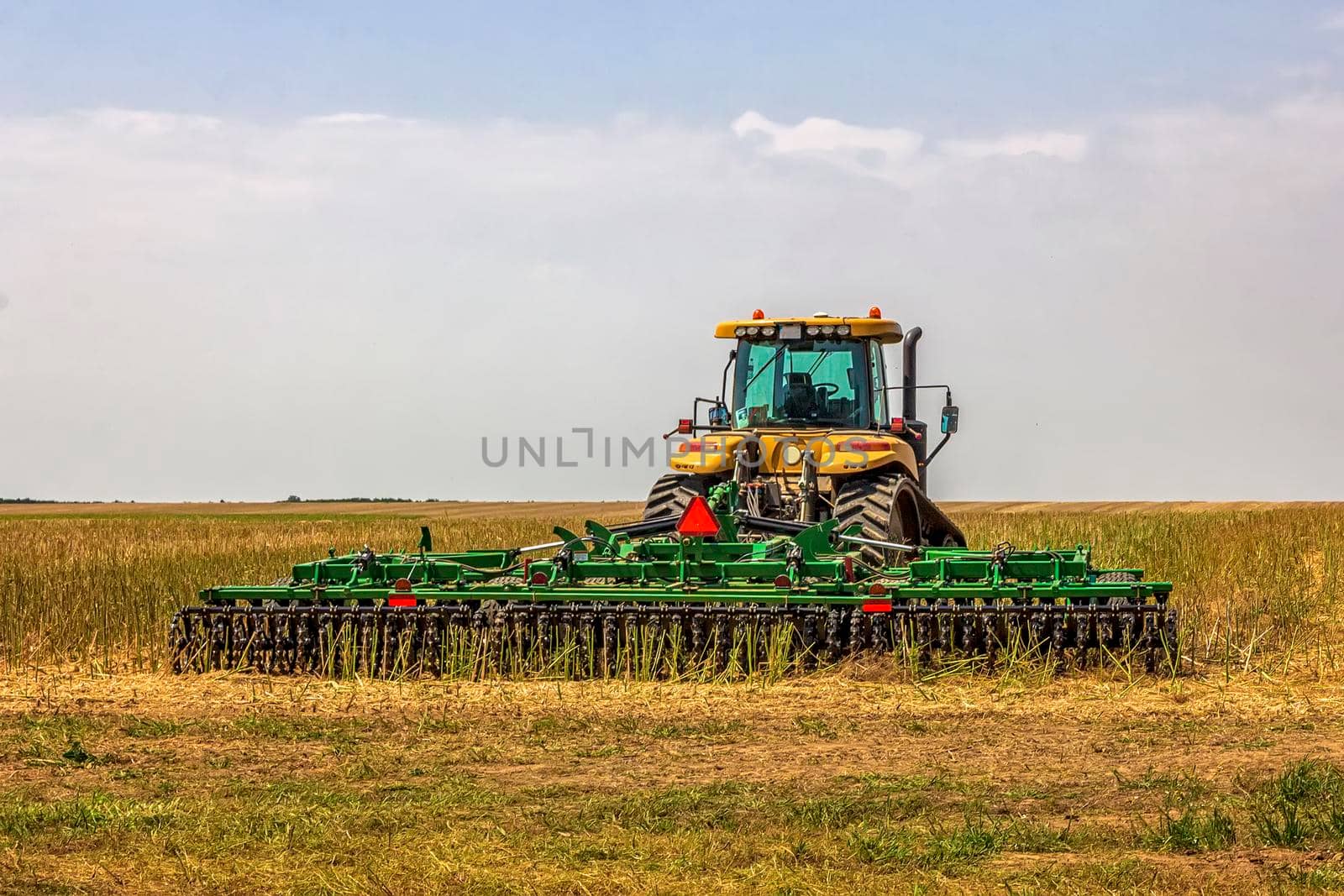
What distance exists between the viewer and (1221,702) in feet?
26.6

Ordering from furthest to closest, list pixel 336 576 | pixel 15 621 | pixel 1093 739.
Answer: pixel 15 621, pixel 336 576, pixel 1093 739

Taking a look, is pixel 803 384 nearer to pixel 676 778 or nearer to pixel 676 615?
pixel 676 615

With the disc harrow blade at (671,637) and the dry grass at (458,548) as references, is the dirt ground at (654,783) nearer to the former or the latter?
the disc harrow blade at (671,637)

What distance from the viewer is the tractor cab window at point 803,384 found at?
1248 cm

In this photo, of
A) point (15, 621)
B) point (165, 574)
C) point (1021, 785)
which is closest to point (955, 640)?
point (1021, 785)

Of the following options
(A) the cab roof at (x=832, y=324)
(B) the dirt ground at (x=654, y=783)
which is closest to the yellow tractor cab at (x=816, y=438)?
(A) the cab roof at (x=832, y=324)

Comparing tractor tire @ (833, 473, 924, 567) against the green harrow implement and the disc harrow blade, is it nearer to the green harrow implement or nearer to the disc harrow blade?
the green harrow implement

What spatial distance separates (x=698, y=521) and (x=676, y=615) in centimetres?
84

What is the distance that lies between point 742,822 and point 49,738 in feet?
12.2

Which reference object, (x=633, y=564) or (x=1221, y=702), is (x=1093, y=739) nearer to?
(x=1221, y=702)

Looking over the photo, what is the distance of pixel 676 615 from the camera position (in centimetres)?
905

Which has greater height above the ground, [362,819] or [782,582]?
[782,582]

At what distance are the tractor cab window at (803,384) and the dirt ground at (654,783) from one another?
3968 mm

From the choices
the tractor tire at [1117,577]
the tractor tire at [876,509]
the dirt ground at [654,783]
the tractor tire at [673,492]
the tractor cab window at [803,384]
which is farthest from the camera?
the tractor cab window at [803,384]
